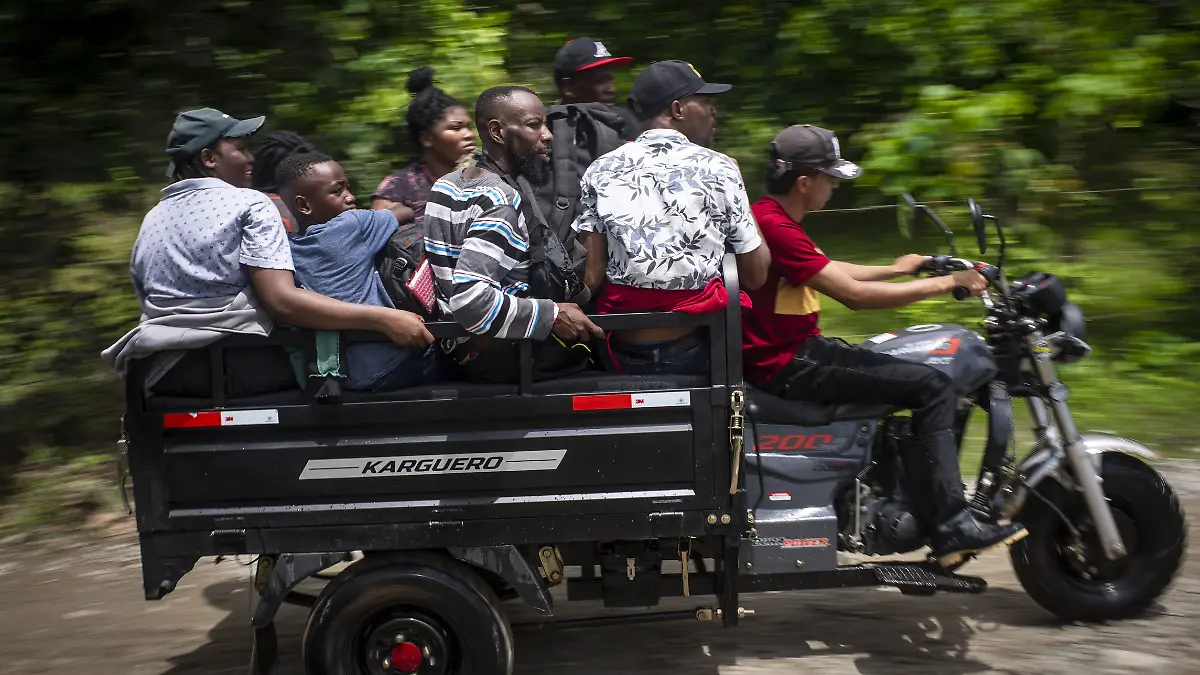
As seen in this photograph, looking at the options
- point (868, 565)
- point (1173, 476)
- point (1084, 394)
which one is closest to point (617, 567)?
point (868, 565)

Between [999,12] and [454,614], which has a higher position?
[999,12]

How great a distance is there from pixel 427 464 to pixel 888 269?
186cm

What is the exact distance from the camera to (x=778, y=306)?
4.19m

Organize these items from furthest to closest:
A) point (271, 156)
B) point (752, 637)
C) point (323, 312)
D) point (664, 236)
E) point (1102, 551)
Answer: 1. point (271, 156)
2. point (752, 637)
3. point (1102, 551)
4. point (664, 236)
5. point (323, 312)

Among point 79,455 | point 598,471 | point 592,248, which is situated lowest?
point 79,455

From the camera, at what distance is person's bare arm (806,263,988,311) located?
4109 millimetres

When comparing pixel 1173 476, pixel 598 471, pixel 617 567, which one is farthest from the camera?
pixel 1173 476

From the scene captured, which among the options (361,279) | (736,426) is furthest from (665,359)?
(361,279)

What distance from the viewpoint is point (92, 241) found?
23.3ft

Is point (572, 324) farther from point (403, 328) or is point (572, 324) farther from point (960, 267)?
point (960, 267)

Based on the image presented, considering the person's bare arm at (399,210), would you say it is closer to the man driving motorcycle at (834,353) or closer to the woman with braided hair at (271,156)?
the woman with braided hair at (271,156)

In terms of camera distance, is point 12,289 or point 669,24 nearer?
point 12,289

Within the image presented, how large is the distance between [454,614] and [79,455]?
383 centimetres

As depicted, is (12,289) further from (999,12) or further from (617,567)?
(999,12)
